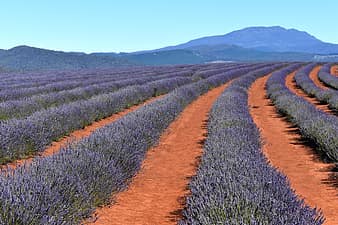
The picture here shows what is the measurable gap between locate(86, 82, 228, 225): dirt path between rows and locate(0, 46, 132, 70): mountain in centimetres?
10114

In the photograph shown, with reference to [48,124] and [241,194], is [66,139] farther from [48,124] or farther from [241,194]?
[241,194]

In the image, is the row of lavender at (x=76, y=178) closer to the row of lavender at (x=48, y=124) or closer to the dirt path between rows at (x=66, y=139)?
the dirt path between rows at (x=66, y=139)

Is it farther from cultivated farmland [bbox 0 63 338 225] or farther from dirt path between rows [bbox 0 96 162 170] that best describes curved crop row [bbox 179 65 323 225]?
dirt path between rows [bbox 0 96 162 170]

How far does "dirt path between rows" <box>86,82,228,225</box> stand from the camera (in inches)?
206

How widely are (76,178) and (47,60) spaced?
113724 millimetres

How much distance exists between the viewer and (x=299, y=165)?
7.86 m

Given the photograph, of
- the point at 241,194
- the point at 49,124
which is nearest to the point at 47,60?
the point at 49,124

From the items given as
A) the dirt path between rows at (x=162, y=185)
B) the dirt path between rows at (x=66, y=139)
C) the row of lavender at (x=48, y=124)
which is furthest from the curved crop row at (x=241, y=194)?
the row of lavender at (x=48, y=124)

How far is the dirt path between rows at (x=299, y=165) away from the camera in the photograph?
19.2 ft

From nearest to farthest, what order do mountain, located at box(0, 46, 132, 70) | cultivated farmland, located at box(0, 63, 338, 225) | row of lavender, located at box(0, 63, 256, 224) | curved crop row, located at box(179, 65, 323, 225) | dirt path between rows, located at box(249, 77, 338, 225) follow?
row of lavender, located at box(0, 63, 256, 224) → curved crop row, located at box(179, 65, 323, 225) → cultivated farmland, located at box(0, 63, 338, 225) → dirt path between rows, located at box(249, 77, 338, 225) → mountain, located at box(0, 46, 132, 70)

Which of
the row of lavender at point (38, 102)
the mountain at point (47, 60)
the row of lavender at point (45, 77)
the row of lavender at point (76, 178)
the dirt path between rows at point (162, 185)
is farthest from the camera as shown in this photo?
the mountain at point (47, 60)

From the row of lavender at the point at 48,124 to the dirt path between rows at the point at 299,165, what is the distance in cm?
394

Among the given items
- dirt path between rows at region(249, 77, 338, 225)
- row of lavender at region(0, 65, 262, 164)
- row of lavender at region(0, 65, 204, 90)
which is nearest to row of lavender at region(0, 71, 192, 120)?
row of lavender at region(0, 65, 262, 164)

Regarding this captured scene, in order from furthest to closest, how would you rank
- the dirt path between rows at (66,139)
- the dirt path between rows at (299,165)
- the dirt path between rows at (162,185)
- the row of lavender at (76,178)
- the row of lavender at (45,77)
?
1. the row of lavender at (45,77)
2. the dirt path between rows at (66,139)
3. the dirt path between rows at (299,165)
4. the dirt path between rows at (162,185)
5. the row of lavender at (76,178)
